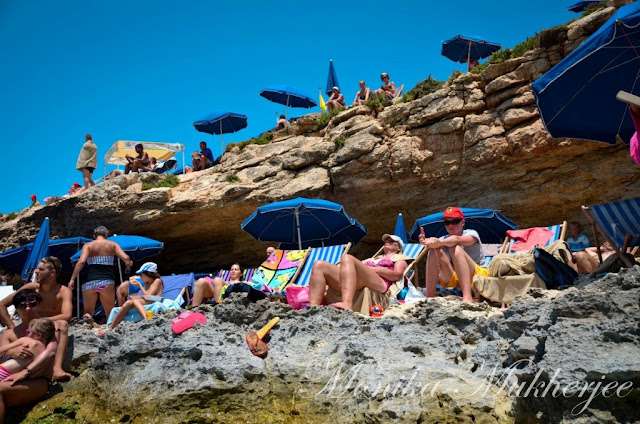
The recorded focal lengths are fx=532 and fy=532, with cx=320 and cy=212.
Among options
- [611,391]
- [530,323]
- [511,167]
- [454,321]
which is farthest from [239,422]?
[511,167]

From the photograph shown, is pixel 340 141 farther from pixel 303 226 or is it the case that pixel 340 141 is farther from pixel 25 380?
pixel 25 380

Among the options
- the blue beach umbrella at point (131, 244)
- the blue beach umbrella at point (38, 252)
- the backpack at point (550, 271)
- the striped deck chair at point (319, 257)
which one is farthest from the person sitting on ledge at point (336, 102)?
the backpack at point (550, 271)

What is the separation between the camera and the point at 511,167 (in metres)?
10.8

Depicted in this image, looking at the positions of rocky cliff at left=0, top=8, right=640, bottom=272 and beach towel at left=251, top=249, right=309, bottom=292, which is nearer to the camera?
beach towel at left=251, top=249, right=309, bottom=292

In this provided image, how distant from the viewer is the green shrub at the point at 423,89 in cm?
1178

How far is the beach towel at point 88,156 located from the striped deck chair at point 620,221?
1263 centimetres

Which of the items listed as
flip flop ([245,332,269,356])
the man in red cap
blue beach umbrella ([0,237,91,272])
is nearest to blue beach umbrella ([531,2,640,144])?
the man in red cap

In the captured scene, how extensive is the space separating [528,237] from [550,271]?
348 centimetres

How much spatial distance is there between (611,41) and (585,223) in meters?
6.87

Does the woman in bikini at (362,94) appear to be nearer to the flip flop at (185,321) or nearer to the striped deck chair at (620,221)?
the striped deck chair at (620,221)

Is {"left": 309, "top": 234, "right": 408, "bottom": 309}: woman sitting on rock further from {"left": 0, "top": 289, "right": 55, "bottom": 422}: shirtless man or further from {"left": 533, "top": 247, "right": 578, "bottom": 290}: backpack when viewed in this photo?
{"left": 0, "top": 289, "right": 55, "bottom": 422}: shirtless man

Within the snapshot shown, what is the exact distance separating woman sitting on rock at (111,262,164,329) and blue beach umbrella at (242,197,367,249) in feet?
8.46

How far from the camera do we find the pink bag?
5426mm

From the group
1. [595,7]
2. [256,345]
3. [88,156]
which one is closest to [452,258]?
[256,345]
